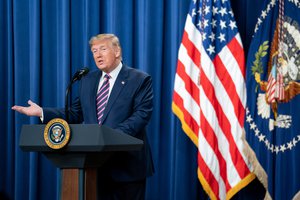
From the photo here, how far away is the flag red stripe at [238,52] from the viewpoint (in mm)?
4117

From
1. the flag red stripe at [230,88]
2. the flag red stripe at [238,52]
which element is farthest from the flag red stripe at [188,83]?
the flag red stripe at [238,52]

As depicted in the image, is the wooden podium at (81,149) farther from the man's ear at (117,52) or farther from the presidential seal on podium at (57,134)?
the man's ear at (117,52)

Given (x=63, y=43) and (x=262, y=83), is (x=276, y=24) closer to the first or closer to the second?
(x=262, y=83)

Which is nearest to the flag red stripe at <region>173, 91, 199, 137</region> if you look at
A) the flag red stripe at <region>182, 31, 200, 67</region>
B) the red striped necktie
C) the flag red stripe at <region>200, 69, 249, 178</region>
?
the flag red stripe at <region>200, 69, 249, 178</region>

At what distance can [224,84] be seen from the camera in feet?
13.6

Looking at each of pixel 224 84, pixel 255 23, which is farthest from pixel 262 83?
pixel 255 23

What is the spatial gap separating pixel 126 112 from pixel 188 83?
110cm

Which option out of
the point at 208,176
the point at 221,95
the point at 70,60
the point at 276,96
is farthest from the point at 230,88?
the point at 70,60

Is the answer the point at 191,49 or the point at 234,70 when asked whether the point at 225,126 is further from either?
the point at 191,49

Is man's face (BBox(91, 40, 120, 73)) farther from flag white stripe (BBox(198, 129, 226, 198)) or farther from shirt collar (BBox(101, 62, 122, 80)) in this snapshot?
flag white stripe (BBox(198, 129, 226, 198))

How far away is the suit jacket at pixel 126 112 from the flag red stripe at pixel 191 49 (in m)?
0.97

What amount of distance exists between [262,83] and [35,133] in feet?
6.65

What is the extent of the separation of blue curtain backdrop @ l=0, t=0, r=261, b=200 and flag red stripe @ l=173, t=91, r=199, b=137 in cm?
23

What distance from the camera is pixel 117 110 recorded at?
3191 mm
